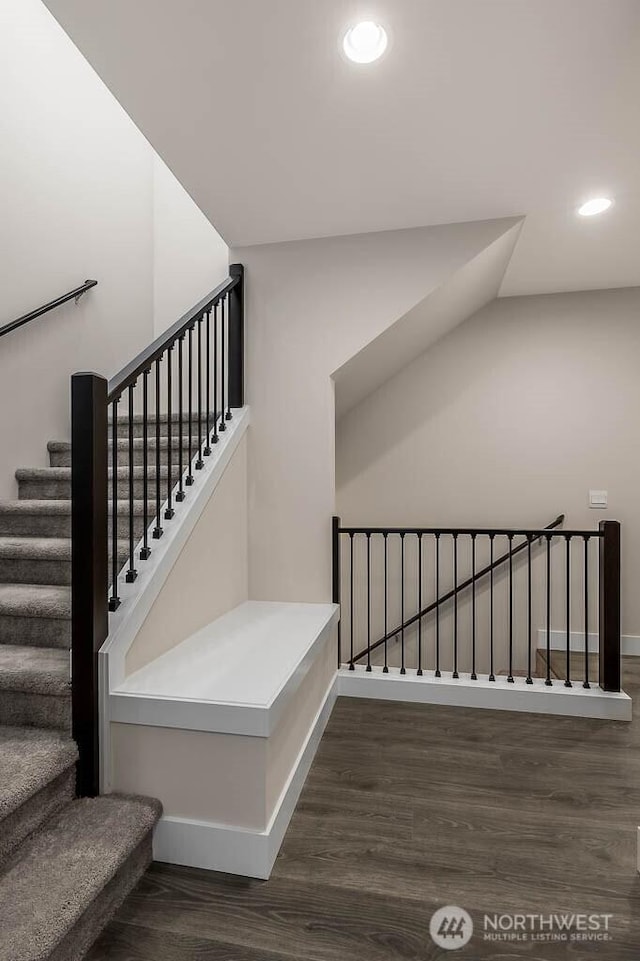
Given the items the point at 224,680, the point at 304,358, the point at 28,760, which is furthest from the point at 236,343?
Answer: the point at 28,760

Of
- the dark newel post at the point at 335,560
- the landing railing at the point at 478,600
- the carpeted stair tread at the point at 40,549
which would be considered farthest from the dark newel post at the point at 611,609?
the carpeted stair tread at the point at 40,549

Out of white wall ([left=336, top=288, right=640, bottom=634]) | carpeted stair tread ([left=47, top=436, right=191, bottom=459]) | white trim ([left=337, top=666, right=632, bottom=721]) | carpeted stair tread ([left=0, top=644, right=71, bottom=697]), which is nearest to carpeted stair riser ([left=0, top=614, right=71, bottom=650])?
carpeted stair tread ([left=0, top=644, right=71, bottom=697])

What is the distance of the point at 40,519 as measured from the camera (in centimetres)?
243

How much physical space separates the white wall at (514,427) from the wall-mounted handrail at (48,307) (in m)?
2.16

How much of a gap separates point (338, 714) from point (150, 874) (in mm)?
1271

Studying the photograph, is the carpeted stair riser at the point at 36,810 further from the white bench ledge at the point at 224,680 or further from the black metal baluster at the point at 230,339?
the black metal baluster at the point at 230,339

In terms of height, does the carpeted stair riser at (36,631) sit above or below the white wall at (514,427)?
below

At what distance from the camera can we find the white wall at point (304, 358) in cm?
287

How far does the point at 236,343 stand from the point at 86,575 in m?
1.80

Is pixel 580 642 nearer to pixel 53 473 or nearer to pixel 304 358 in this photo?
pixel 304 358

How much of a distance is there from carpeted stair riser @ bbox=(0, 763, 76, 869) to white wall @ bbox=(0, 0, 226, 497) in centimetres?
167

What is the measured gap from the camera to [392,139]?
2.12m

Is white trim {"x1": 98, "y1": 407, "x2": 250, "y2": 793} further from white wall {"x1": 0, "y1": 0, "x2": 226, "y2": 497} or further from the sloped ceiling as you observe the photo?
white wall {"x1": 0, "y1": 0, "x2": 226, "y2": 497}

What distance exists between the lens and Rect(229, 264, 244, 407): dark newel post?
3.01 meters
